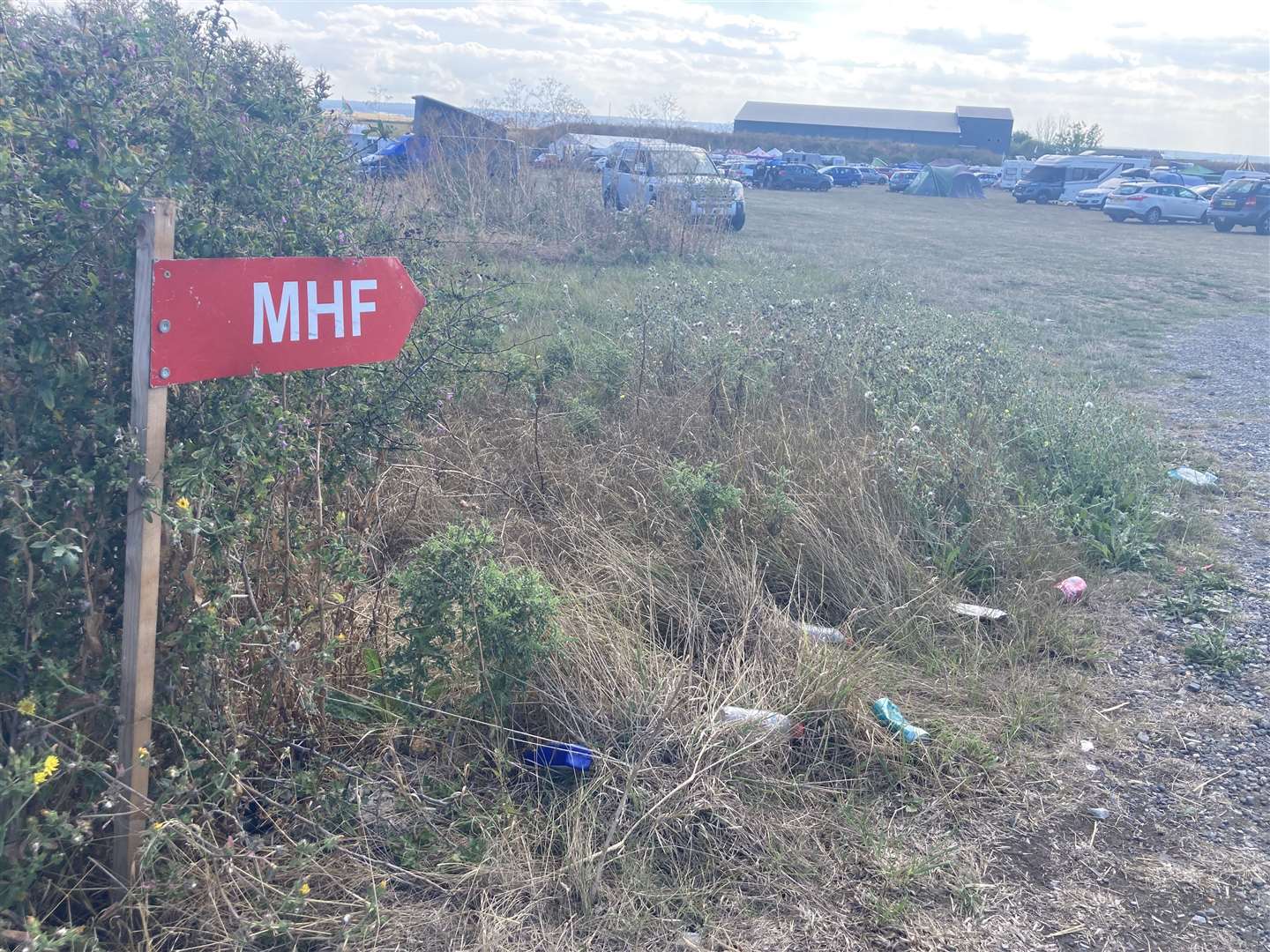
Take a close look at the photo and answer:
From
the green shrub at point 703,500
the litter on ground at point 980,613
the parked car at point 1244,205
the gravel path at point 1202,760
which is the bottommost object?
the gravel path at point 1202,760

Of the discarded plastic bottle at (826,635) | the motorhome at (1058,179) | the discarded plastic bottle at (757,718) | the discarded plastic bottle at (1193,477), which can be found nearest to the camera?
the discarded plastic bottle at (757,718)

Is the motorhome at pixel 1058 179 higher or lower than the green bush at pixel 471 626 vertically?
higher

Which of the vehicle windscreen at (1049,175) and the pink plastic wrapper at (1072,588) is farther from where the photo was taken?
the vehicle windscreen at (1049,175)

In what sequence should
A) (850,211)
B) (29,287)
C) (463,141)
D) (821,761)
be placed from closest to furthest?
(29,287), (821,761), (463,141), (850,211)

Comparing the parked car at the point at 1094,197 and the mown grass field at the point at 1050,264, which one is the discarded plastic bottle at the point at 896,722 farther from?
the parked car at the point at 1094,197

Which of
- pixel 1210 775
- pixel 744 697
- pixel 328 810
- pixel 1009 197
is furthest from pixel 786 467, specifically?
pixel 1009 197

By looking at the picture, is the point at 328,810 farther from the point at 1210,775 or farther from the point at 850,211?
the point at 850,211

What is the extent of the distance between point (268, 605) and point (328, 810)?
23.8 inches

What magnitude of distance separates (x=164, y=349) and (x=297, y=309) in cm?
35

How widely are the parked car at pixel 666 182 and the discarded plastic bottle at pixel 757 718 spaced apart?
1038 cm

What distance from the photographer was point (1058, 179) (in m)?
38.2

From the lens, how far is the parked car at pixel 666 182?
1277 centimetres

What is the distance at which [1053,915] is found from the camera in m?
2.57

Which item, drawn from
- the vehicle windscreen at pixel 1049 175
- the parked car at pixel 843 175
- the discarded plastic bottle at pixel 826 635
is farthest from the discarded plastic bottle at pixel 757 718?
the parked car at pixel 843 175
